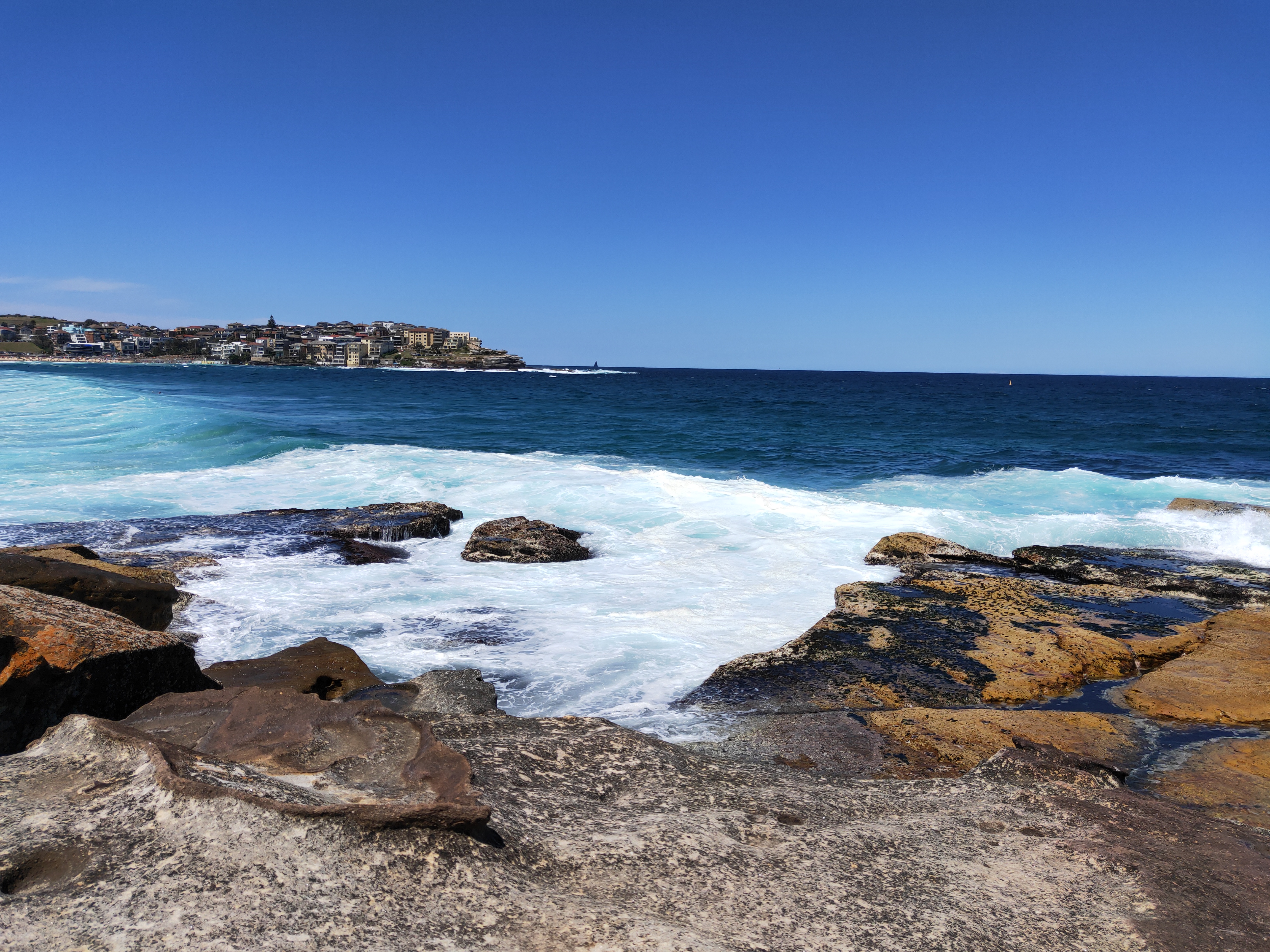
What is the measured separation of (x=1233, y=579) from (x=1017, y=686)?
6.76 m

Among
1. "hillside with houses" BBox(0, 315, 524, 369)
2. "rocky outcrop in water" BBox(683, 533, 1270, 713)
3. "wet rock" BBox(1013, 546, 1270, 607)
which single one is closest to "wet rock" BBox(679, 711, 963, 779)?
"rocky outcrop in water" BBox(683, 533, 1270, 713)

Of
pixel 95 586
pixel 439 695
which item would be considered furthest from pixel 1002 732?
pixel 95 586

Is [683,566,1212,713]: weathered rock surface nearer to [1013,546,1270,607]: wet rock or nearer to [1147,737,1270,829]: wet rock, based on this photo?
[1013,546,1270,607]: wet rock

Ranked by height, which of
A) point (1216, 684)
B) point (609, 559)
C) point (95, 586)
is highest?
point (95, 586)

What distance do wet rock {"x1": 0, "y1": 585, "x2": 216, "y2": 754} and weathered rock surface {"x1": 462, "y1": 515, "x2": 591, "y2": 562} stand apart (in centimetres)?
691

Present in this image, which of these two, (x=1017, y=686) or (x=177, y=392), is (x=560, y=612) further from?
(x=177, y=392)

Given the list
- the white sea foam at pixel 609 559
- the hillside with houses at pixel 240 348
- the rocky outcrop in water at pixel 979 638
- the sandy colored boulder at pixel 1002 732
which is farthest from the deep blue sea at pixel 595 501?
the hillside with houses at pixel 240 348

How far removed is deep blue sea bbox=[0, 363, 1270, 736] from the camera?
8016 millimetres

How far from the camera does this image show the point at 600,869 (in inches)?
104

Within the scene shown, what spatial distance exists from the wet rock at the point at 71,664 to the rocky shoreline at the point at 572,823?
15mm

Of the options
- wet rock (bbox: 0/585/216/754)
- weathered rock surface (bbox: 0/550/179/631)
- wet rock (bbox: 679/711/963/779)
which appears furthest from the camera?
weathered rock surface (bbox: 0/550/179/631)

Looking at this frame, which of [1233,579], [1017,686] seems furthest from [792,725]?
[1233,579]

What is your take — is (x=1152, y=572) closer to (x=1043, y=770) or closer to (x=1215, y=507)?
(x=1215, y=507)

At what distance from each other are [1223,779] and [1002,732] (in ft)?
4.20
